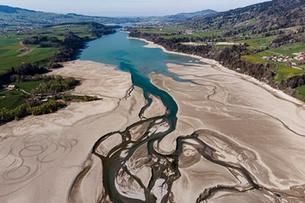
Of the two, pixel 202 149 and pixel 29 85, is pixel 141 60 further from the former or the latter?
pixel 202 149

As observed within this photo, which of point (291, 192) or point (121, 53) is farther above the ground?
point (291, 192)

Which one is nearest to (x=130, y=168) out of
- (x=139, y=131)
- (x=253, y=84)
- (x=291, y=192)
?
(x=139, y=131)

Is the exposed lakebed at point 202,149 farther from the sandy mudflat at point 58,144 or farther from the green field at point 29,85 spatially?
the green field at point 29,85

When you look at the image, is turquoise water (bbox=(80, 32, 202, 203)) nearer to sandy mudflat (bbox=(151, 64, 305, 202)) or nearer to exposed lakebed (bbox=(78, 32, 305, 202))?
exposed lakebed (bbox=(78, 32, 305, 202))

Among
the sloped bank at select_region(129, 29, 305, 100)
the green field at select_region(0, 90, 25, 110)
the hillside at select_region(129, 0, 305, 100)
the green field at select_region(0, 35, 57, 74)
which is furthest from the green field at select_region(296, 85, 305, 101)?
the green field at select_region(0, 35, 57, 74)

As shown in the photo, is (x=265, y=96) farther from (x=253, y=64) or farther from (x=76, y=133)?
(x=76, y=133)

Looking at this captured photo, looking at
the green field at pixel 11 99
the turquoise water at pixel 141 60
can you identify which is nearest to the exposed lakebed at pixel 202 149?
the turquoise water at pixel 141 60
